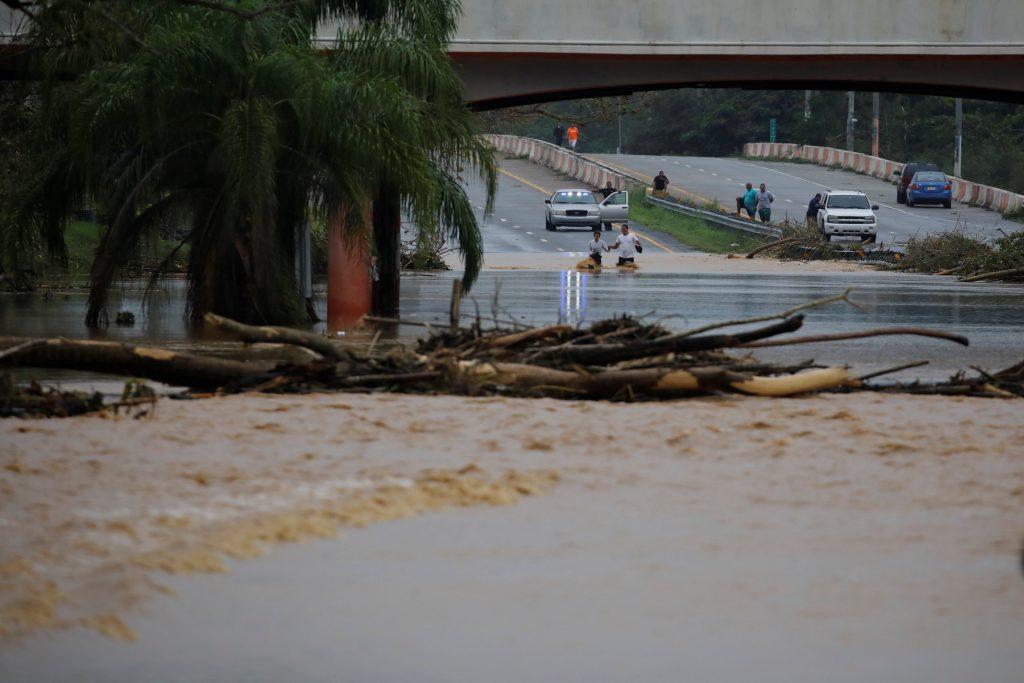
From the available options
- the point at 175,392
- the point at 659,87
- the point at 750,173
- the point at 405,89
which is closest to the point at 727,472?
the point at 175,392

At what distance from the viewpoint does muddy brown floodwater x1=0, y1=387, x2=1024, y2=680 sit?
651 centimetres

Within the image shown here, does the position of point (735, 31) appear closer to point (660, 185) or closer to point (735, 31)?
point (735, 31)

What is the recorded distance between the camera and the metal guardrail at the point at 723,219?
57219 mm

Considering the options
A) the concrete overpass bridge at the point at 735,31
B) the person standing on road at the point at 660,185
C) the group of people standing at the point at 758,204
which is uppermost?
the concrete overpass bridge at the point at 735,31

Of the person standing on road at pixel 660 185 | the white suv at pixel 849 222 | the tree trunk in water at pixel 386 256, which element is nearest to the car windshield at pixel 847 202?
the white suv at pixel 849 222

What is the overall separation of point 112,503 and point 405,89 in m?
14.6

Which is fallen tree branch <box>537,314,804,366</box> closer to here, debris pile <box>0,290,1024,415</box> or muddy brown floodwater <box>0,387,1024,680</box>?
debris pile <box>0,290,1024,415</box>

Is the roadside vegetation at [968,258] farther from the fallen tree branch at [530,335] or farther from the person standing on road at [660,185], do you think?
the fallen tree branch at [530,335]

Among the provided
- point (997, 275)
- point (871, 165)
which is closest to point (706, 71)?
point (997, 275)

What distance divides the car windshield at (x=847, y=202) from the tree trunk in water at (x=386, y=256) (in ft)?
112

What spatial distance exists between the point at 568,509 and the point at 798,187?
73045 millimetres

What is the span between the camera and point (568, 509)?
8578mm

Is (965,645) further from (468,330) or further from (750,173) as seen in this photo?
(750,173)

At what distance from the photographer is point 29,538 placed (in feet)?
24.8
